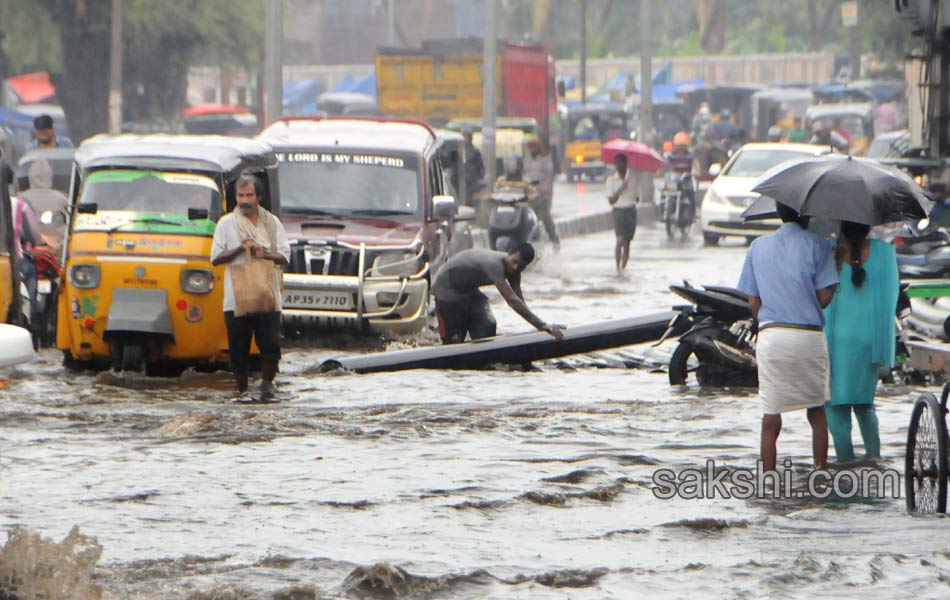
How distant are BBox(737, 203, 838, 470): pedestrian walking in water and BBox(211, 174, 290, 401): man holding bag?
13.7 ft

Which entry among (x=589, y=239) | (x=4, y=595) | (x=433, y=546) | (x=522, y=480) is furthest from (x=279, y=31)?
(x=4, y=595)

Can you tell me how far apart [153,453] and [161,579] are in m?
3.23

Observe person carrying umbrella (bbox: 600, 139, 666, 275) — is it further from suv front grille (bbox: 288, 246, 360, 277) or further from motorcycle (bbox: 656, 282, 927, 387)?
motorcycle (bbox: 656, 282, 927, 387)

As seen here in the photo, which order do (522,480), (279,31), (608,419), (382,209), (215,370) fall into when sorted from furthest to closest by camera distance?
(279,31) → (382,209) → (215,370) → (608,419) → (522,480)

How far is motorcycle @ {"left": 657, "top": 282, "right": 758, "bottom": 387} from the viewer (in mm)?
13086

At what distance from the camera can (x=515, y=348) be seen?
1427cm

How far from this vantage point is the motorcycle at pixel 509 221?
74.8 feet

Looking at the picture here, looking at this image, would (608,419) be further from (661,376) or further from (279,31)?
(279,31)

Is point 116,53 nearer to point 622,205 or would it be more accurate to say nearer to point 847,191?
point 622,205

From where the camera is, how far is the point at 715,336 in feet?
43.2

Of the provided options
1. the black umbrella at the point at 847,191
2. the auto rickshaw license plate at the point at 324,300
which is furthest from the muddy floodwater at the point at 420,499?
the auto rickshaw license plate at the point at 324,300

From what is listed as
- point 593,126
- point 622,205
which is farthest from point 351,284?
point 593,126

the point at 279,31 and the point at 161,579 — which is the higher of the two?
the point at 279,31

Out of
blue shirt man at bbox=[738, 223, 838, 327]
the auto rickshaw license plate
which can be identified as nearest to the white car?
the auto rickshaw license plate
